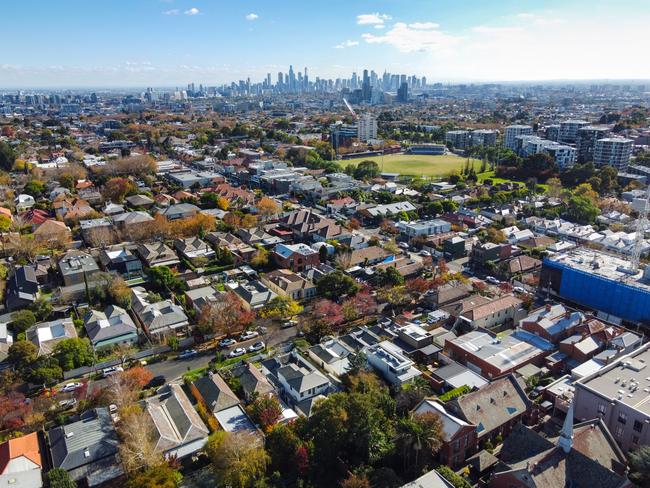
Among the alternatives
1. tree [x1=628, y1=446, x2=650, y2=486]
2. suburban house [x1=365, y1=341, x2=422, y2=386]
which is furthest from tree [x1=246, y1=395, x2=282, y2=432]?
tree [x1=628, y1=446, x2=650, y2=486]

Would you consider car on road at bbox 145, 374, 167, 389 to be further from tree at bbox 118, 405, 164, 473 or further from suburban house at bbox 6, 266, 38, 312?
suburban house at bbox 6, 266, 38, 312

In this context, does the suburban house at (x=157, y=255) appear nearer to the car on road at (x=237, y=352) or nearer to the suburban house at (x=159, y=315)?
the suburban house at (x=159, y=315)

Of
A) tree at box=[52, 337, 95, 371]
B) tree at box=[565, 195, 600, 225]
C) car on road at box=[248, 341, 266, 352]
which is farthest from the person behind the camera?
tree at box=[565, 195, 600, 225]

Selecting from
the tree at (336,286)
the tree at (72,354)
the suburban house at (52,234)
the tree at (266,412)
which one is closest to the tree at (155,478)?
the tree at (266,412)

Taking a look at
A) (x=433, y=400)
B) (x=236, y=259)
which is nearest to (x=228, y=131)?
(x=236, y=259)

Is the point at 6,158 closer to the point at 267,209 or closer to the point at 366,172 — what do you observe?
the point at 267,209

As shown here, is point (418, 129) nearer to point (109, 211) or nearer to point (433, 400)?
point (109, 211)
